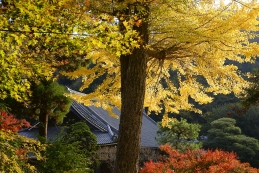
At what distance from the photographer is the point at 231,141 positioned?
17219mm

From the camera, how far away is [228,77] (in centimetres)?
576

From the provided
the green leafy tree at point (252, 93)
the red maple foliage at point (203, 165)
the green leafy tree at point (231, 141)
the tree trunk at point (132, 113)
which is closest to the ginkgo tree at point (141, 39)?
the tree trunk at point (132, 113)

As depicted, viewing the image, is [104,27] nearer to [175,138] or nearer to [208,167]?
[208,167]

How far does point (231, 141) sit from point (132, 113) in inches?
535

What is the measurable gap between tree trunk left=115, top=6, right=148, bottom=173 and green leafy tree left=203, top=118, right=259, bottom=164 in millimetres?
13123

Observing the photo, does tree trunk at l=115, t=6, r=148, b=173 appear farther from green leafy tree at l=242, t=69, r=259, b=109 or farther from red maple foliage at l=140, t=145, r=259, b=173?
green leafy tree at l=242, t=69, r=259, b=109

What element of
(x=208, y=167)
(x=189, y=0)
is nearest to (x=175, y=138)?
(x=208, y=167)

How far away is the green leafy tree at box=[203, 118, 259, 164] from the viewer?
17.0 meters

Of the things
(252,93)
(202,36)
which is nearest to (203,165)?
(252,93)

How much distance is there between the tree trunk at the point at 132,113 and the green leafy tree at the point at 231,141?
1312 centimetres

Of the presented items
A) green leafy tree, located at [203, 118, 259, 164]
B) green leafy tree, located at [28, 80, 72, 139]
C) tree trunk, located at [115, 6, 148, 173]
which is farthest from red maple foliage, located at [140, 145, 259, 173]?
green leafy tree, located at [203, 118, 259, 164]

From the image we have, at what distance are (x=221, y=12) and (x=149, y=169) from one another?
338cm

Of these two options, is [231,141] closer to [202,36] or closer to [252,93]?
[252,93]

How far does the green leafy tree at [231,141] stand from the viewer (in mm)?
16953
